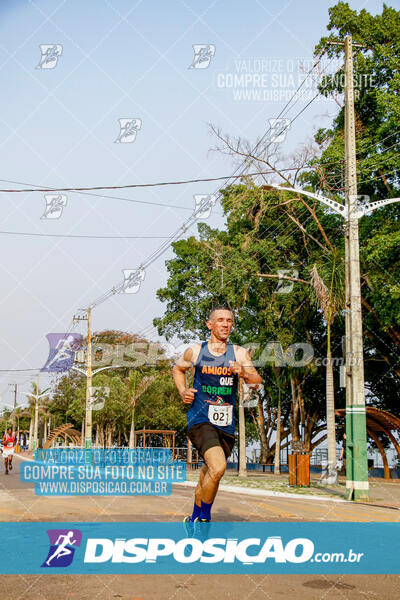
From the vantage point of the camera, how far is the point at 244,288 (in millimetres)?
28656

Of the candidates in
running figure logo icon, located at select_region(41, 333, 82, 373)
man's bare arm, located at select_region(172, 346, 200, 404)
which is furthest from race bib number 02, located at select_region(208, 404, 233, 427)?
running figure logo icon, located at select_region(41, 333, 82, 373)

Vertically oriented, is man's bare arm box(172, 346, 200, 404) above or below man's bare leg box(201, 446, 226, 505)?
above

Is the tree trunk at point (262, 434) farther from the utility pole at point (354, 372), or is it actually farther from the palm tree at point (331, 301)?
the utility pole at point (354, 372)

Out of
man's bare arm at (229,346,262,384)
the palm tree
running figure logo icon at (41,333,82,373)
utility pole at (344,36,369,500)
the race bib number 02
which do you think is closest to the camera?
man's bare arm at (229,346,262,384)

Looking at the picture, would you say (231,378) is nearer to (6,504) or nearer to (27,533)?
(27,533)

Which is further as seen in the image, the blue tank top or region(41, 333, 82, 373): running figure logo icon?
region(41, 333, 82, 373): running figure logo icon

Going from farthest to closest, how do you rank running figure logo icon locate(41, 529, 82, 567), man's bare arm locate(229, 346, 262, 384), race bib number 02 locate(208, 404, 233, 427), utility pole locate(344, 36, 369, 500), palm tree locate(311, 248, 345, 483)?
palm tree locate(311, 248, 345, 483)
utility pole locate(344, 36, 369, 500)
running figure logo icon locate(41, 529, 82, 567)
race bib number 02 locate(208, 404, 233, 427)
man's bare arm locate(229, 346, 262, 384)

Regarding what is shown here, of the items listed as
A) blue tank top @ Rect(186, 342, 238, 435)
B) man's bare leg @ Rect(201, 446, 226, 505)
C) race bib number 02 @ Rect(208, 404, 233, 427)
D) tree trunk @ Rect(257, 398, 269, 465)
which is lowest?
tree trunk @ Rect(257, 398, 269, 465)

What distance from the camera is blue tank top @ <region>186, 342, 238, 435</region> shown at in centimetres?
563

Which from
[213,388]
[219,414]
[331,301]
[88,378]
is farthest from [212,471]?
[88,378]

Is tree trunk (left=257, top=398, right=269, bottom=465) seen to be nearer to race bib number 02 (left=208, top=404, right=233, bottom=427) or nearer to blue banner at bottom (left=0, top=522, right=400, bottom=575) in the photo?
blue banner at bottom (left=0, top=522, right=400, bottom=575)

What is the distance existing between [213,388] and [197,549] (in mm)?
1698

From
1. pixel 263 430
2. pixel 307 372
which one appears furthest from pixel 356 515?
pixel 263 430

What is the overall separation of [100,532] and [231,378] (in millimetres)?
2923
